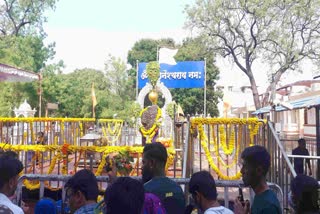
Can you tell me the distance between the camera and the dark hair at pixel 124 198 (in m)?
2.47

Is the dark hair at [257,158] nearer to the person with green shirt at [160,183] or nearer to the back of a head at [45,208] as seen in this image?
the person with green shirt at [160,183]

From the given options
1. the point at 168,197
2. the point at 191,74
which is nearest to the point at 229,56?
the point at 191,74

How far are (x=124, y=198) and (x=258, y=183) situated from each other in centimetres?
115

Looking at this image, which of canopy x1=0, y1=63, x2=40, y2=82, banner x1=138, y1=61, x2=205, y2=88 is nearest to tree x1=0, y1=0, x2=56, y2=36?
banner x1=138, y1=61, x2=205, y2=88

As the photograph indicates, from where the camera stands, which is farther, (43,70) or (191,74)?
(191,74)

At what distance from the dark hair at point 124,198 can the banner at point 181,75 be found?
3080cm

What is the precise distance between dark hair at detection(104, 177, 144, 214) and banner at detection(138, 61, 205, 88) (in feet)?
101

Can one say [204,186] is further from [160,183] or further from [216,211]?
[160,183]

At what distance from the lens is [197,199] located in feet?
10.0

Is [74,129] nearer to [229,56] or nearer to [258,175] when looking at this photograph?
[258,175]

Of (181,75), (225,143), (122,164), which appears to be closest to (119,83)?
(181,75)

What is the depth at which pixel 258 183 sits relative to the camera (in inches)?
124

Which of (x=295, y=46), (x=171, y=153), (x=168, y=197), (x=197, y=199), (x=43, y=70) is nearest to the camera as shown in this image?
(x=197, y=199)

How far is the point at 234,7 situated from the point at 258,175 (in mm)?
27743
